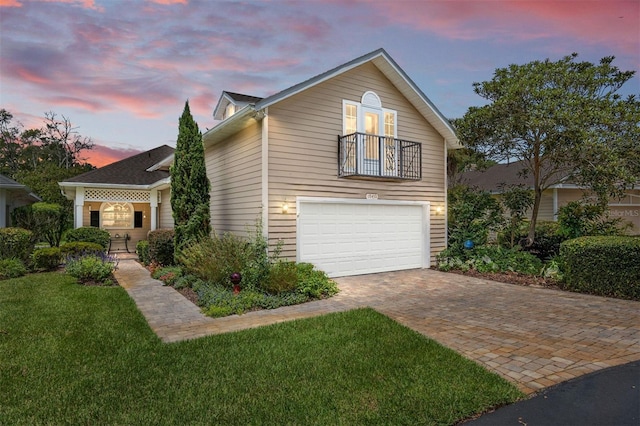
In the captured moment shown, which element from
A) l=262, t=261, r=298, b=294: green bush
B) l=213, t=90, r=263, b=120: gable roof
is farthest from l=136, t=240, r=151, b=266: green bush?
l=262, t=261, r=298, b=294: green bush

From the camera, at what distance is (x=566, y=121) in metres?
9.12

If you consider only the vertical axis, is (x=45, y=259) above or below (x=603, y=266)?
below

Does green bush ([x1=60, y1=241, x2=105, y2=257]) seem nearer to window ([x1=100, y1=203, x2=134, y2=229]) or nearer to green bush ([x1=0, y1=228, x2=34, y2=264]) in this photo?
green bush ([x1=0, y1=228, x2=34, y2=264])

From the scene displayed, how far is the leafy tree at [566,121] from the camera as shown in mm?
9031

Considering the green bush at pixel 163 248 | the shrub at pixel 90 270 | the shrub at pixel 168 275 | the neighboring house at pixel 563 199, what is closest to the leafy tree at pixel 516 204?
the neighboring house at pixel 563 199

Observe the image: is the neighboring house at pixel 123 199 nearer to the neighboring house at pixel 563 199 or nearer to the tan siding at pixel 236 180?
the tan siding at pixel 236 180

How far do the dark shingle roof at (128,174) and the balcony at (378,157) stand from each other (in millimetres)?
10328

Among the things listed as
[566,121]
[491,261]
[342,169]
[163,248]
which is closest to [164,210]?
[163,248]

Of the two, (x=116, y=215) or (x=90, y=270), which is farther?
(x=116, y=215)

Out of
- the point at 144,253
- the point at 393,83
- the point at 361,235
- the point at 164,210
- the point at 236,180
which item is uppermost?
the point at 393,83

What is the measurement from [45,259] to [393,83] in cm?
1094

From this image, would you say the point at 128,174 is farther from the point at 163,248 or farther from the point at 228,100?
the point at 228,100

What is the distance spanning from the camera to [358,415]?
9.41 feet

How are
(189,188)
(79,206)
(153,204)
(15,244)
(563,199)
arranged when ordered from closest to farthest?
(189,188) < (15,244) < (79,206) < (153,204) < (563,199)
